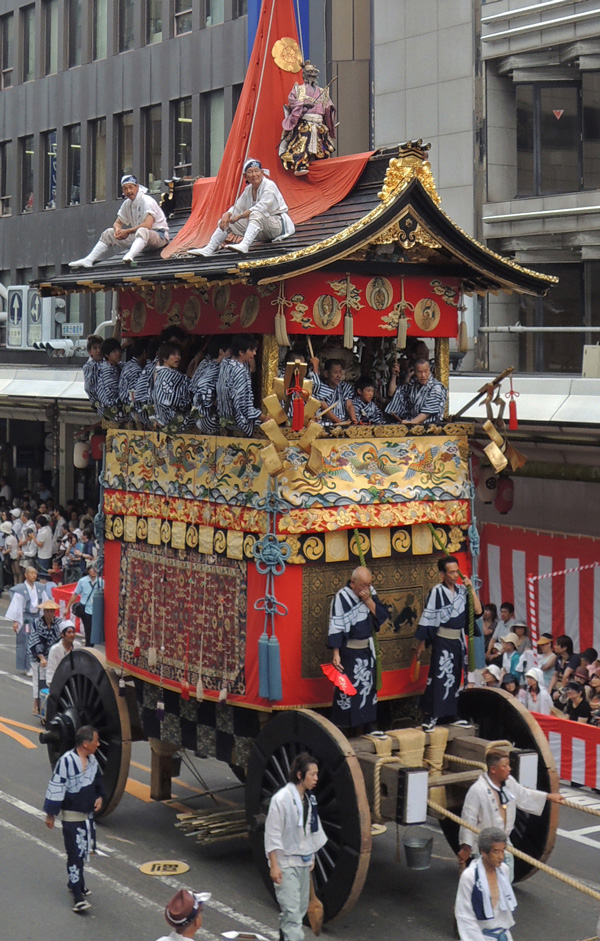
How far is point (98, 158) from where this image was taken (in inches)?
1296

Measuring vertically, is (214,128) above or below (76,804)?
above

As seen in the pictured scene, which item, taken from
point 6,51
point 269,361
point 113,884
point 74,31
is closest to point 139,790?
point 113,884

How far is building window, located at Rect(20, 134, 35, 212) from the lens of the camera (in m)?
A: 35.6

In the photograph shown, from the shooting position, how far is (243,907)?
9.59 metres

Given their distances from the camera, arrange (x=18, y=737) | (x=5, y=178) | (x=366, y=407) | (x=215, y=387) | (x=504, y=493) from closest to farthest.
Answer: (x=215, y=387) < (x=366, y=407) < (x=504, y=493) < (x=18, y=737) < (x=5, y=178)

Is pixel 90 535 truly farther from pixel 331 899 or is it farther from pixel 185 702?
pixel 331 899

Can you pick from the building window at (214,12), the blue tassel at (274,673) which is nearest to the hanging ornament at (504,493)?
the blue tassel at (274,673)

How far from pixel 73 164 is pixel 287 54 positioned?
23.7 m

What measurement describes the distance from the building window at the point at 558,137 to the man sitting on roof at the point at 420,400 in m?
10.0

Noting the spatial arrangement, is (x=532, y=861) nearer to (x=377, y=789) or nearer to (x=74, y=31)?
(x=377, y=789)

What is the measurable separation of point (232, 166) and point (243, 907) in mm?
6047

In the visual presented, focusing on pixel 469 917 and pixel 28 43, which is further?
pixel 28 43

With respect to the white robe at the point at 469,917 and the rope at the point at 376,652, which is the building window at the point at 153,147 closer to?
the rope at the point at 376,652

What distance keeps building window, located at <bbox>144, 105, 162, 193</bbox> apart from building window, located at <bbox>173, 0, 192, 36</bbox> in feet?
5.97
